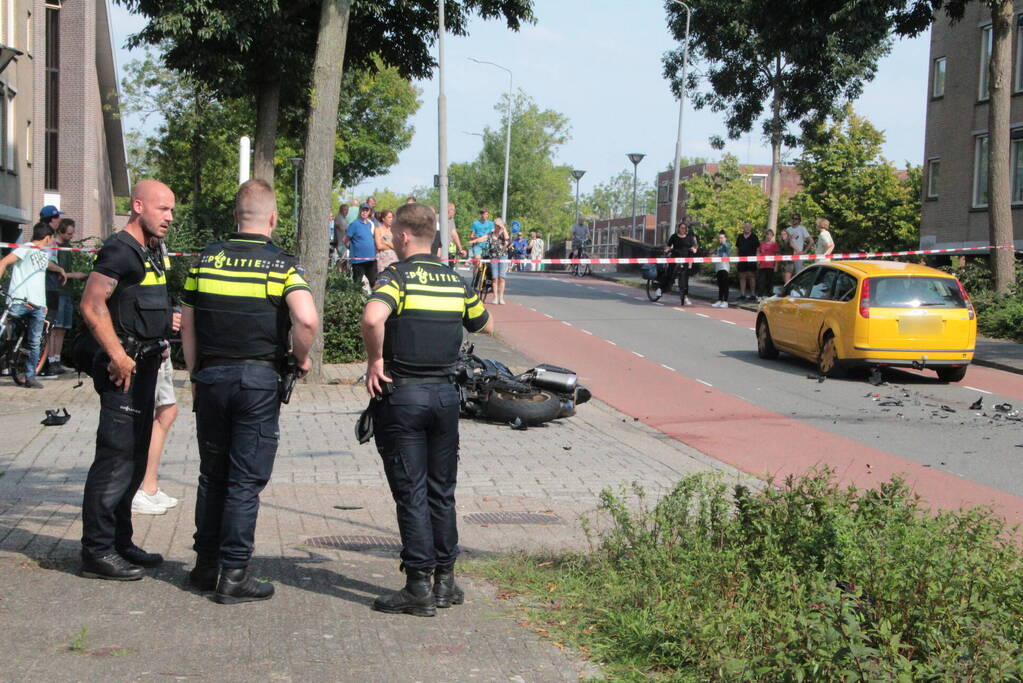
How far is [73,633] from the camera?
4.71 meters

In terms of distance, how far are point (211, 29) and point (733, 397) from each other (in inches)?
441

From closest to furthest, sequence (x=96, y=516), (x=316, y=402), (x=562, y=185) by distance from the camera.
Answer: (x=96, y=516), (x=316, y=402), (x=562, y=185)

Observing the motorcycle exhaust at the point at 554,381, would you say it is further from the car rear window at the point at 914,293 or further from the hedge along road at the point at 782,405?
the car rear window at the point at 914,293

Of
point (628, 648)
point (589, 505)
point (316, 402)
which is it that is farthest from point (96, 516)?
point (316, 402)

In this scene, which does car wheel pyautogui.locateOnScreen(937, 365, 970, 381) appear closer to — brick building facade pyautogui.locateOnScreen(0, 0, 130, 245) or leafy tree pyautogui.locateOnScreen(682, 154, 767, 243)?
brick building facade pyautogui.locateOnScreen(0, 0, 130, 245)

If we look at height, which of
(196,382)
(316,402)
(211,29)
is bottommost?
(316,402)

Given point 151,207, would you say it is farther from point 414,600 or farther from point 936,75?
point 936,75

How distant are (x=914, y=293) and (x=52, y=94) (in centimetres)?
3076

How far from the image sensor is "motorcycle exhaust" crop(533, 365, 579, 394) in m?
11.9

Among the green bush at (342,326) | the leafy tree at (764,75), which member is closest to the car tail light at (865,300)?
the green bush at (342,326)

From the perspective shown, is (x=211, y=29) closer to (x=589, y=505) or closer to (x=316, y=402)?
(x=316, y=402)

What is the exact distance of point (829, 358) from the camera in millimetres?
15945

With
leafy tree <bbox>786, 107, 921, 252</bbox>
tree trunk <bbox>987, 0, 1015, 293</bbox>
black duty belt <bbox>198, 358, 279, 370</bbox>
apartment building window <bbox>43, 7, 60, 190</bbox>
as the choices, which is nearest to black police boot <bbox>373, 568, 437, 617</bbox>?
black duty belt <bbox>198, 358, 279, 370</bbox>

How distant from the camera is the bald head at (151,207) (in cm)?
566
